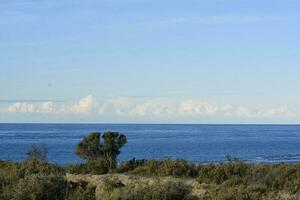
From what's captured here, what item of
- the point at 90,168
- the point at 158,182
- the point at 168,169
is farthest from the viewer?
the point at 90,168

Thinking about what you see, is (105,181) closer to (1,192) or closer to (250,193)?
(1,192)

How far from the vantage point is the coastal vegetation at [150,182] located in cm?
1482

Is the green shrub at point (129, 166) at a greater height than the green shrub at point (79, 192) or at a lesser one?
greater

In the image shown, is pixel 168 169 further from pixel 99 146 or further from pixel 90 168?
pixel 99 146

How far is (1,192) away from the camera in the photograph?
15.8 m

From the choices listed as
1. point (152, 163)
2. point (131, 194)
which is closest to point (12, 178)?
point (131, 194)

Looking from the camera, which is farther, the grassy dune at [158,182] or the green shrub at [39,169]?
the green shrub at [39,169]

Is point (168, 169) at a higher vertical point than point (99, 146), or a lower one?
lower

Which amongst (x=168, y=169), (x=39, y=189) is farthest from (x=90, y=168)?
(x=39, y=189)

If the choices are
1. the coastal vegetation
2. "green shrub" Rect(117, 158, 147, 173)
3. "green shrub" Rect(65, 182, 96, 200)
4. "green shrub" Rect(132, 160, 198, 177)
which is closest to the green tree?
the coastal vegetation

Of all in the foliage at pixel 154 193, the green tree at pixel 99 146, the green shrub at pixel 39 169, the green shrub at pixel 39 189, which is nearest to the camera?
the foliage at pixel 154 193

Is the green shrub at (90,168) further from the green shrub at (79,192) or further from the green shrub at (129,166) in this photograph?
the green shrub at (79,192)

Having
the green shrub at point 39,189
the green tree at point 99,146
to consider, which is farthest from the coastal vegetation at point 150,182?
the green tree at point 99,146

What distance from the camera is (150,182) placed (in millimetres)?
18594
